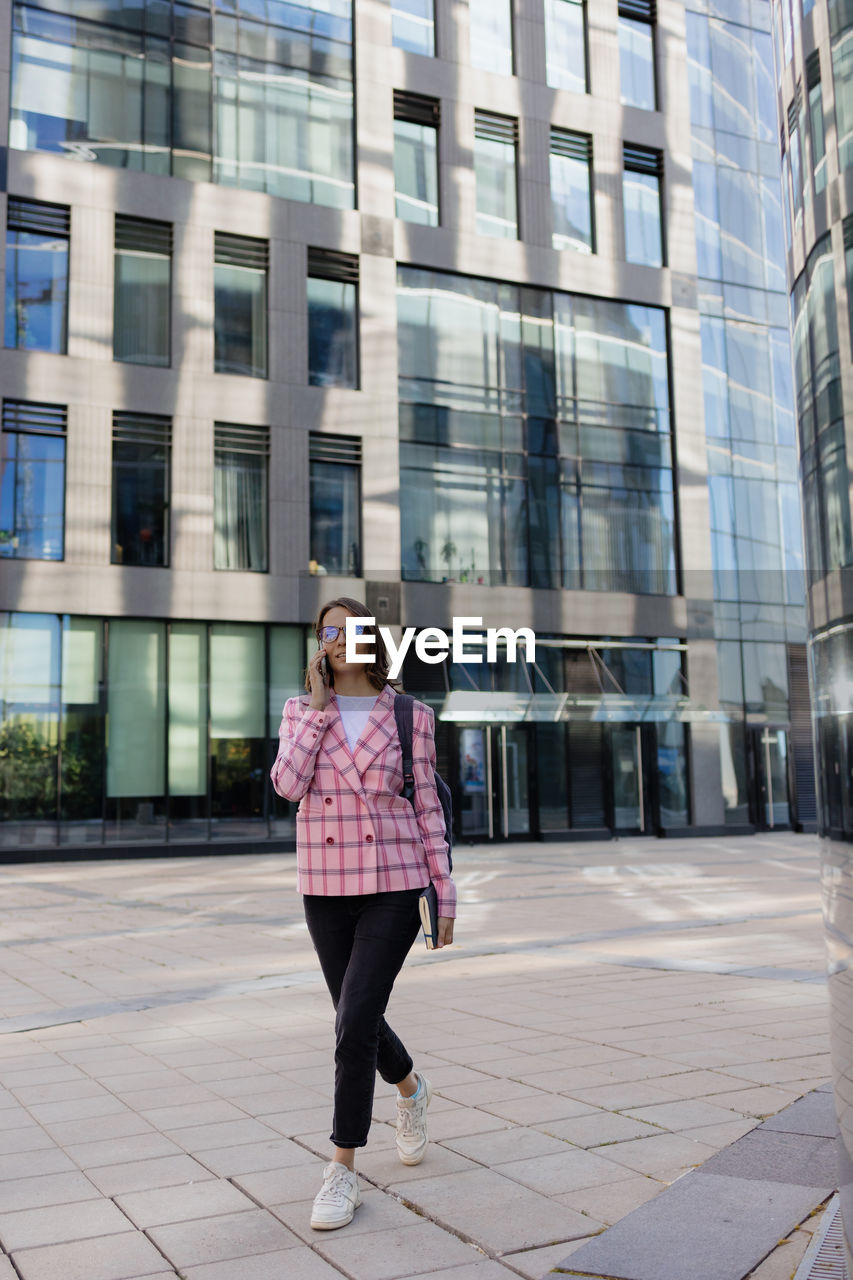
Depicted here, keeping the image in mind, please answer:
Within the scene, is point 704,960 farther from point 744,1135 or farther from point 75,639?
point 75,639

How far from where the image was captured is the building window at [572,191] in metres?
28.9

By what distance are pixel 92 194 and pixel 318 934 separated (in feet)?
74.8

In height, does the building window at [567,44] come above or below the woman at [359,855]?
above

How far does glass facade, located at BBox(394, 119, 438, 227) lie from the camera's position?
26984mm

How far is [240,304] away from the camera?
82.4 feet

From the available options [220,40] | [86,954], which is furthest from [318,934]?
[220,40]

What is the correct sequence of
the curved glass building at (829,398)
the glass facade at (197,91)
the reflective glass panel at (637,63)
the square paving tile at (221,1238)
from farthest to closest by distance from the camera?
1. the reflective glass panel at (637,63)
2. the glass facade at (197,91)
3. the square paving tile at (221,1238)
4. the curved glass building at (829,398)

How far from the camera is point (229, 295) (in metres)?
25.0

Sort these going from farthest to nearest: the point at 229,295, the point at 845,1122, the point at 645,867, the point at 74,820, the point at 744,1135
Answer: the point at 229,295 → the point at 74,820 → the point at 645,867 → the point at 744,1135 → the point at 845,1122

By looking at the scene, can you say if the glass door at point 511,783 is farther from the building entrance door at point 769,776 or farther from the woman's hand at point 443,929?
the woman's hand at point 443,929

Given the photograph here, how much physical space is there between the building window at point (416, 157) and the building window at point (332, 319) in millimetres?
2084

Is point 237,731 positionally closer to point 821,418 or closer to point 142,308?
point 142,308

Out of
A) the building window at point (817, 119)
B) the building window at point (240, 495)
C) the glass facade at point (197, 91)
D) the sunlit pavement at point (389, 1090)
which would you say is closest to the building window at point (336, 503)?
the building window at point (240, 495)

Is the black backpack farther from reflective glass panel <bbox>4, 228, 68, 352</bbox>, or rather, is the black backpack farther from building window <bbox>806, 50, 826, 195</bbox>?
reflective glass panel <bbox>4, 228, 68, 352</bbox>
